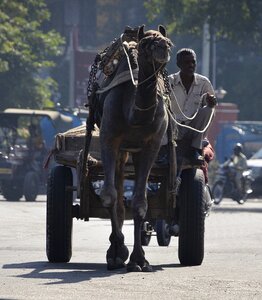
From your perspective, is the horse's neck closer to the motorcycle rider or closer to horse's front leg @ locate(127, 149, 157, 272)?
horse's front leg @ locate(127, 149, 157, 272)

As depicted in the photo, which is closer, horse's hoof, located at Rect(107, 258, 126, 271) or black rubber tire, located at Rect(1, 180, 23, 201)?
horse's hoof, located at Rect(107, 258, 126, 271)

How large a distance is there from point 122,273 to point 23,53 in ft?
113

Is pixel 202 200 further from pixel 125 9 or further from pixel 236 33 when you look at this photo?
pixel 125 9

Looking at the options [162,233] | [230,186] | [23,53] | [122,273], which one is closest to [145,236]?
[162,233]

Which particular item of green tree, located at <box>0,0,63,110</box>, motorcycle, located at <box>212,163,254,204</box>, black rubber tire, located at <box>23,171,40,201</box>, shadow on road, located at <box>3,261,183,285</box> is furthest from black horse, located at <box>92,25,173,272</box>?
green tree, located at <box>0,0,63,110</box>

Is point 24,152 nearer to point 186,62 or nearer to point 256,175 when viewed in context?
point 256,175

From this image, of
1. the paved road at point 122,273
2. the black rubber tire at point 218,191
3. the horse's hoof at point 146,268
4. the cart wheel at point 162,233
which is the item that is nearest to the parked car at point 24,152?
the black rubber tire at point 218,191

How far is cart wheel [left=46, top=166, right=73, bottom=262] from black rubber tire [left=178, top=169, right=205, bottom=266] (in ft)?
3.15

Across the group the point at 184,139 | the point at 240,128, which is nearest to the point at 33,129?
the point at 240,128

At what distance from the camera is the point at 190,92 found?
42.5 ft

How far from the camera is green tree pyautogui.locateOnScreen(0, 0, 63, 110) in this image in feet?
141

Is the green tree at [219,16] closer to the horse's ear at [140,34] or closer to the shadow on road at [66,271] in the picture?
the shadow on road at [66,271]

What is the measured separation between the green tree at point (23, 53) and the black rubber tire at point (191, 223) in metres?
30.2

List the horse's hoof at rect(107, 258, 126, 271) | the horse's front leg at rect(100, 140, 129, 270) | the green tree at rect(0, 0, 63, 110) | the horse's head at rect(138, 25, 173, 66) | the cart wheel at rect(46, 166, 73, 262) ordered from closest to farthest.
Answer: the horse's head at rect(138, 25, 173, 66) < the horse's front leg at rect(100, 140, 129, 270) < the horse's hoof at rect(107, 258, 126, 271) < the cart wheel at rect(46, 166, 73, 262) < the green tree at rect(0, 0, 63, 110)
